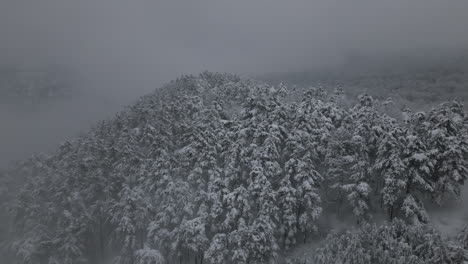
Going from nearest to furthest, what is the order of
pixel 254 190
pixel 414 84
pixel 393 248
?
pixel 393 248, pixel 254 190, pixel 414 84

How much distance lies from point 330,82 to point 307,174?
77658 mm

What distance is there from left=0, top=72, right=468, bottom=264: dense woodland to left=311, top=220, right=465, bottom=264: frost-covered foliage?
11 centimetres

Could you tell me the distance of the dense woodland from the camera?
108ft

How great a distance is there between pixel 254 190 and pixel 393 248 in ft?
45.1

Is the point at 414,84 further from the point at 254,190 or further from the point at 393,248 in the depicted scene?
the point at 393,248

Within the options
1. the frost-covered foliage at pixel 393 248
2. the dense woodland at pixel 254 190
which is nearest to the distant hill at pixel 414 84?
the dense woodland at pixel 254 190

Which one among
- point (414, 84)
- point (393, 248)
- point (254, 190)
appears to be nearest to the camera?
point (393, 248)

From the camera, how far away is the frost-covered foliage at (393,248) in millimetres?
26188

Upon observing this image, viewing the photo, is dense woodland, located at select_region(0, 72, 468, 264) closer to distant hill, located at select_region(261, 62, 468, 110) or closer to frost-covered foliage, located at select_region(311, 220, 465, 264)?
frost-covered foliage, located at select_region(311, 220, 465, 264)

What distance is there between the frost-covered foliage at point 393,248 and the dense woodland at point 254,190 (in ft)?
0.35

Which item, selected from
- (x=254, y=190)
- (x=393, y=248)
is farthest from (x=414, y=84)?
(x=393, y=248)

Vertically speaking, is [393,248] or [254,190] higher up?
[254,190]

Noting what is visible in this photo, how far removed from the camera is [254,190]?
35875 millimetres

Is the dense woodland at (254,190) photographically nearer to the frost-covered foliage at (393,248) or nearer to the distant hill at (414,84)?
the frost-covered foliage at (393,248)
